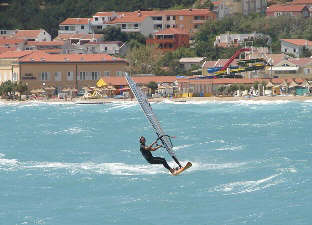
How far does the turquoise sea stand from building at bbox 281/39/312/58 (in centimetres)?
5071

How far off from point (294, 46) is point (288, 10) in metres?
22.7

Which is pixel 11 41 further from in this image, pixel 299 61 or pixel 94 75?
pixel 299 61

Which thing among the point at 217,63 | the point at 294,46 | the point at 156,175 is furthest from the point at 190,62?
the point at 156,175

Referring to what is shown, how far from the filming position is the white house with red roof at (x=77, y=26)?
530ft

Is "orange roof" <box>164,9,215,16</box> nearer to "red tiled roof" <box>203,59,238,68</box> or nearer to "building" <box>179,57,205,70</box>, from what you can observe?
"building" <box>179,57,205,70</box>

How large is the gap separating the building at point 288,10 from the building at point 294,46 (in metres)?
18.2

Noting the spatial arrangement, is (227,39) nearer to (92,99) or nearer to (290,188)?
(92,99)

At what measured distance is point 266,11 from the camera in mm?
160750

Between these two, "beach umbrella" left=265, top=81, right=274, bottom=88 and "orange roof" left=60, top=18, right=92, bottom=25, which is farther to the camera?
"orange roof" left=60, top=18, right=92, bottom=25

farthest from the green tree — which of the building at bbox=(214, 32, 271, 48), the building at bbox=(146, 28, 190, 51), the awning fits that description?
the building at bbox=(146, 28, 190, 51)

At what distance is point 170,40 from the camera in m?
148

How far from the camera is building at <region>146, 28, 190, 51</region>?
148 metres

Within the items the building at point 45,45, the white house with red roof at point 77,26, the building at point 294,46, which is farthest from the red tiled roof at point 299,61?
the white house with red roof at point 77,26

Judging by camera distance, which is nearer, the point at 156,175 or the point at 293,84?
the point at 156,175
